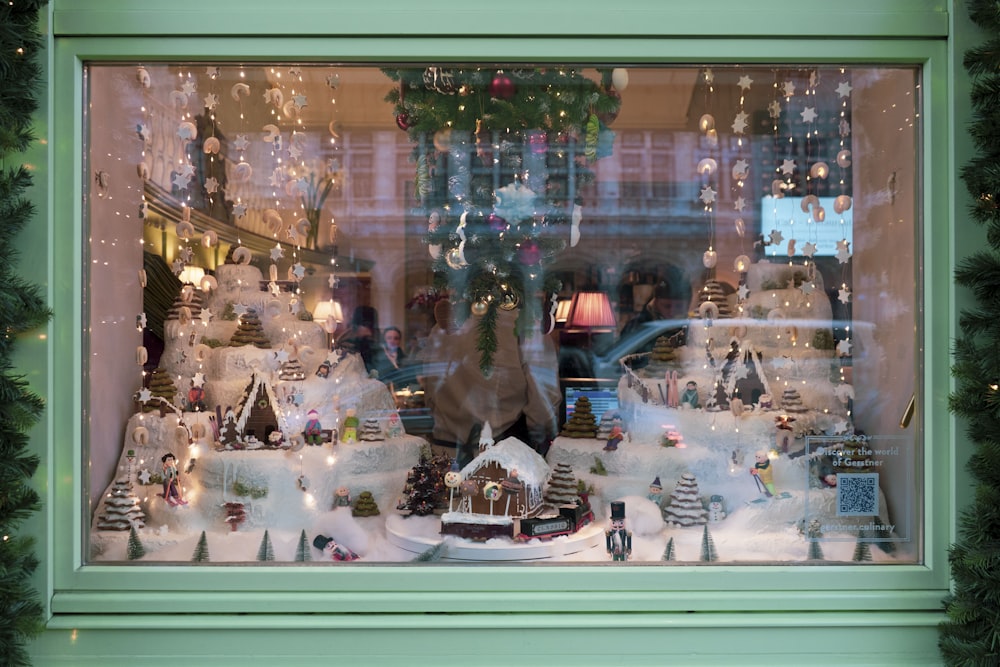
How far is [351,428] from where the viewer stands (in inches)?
143

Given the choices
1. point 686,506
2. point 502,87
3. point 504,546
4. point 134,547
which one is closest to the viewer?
point 134,547

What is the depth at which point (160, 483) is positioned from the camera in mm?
3334

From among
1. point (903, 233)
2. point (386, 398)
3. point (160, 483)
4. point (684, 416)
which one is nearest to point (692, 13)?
point (903, 233)

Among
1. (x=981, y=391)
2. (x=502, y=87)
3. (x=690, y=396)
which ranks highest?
(x=502, y=87)

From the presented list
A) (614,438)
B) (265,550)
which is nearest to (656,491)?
(614,438)

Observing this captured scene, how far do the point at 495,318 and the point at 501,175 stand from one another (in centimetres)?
72

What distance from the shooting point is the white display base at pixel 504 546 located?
293 centimetres

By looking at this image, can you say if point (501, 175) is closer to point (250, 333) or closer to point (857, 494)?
point (250, 333)

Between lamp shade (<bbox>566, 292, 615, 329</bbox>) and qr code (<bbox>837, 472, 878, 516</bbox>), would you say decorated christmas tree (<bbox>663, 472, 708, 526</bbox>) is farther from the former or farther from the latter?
lamp shade (<bbox>566, 292, 615, 329</bbox>)

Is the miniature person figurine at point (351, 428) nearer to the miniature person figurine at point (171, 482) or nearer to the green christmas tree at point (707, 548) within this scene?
the miniature person figurine at point (171, 482)

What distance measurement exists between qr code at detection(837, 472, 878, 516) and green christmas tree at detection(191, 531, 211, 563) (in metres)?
2.43

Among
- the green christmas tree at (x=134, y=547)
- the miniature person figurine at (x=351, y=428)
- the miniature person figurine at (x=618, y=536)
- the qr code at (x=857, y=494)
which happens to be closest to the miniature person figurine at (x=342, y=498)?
the miniature person figurine at (x=351, y=428)

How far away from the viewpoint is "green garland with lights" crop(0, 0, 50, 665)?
2.40 m

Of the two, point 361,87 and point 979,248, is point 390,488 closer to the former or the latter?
point 361,87
